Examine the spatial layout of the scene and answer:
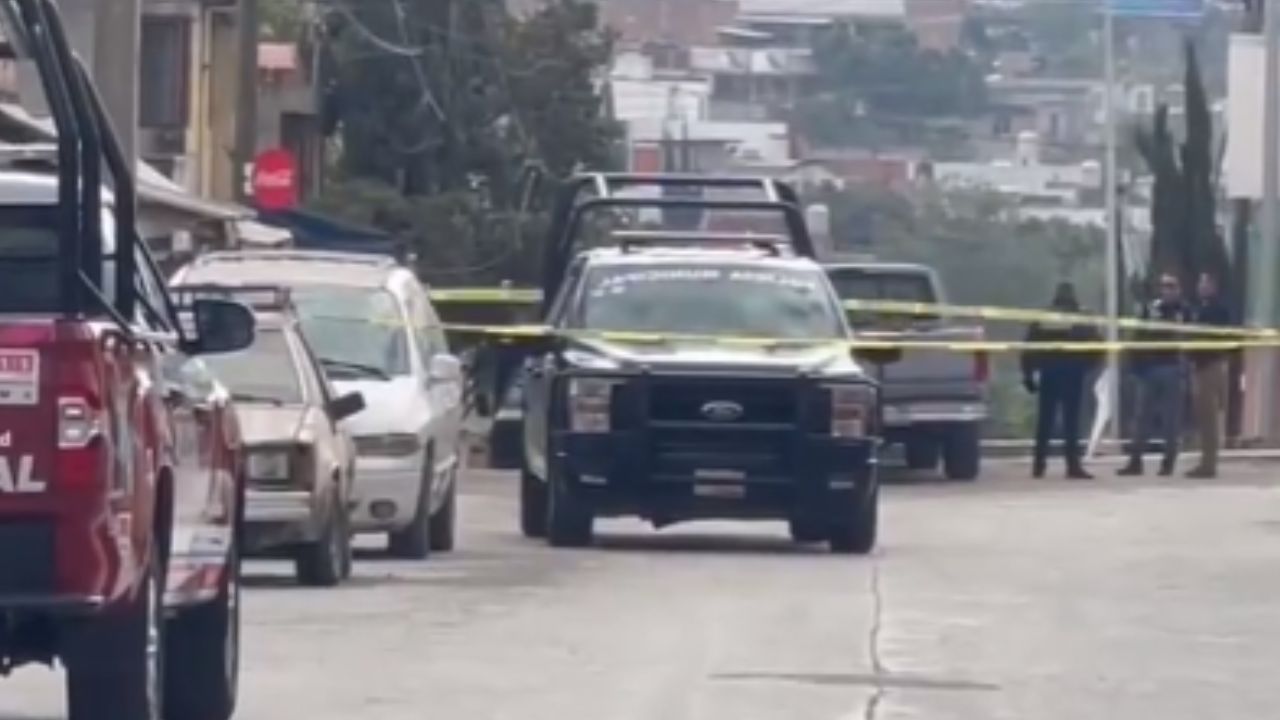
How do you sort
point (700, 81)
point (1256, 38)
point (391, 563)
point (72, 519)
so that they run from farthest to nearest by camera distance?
point (700, 81) → point (1256, 38) → point (391, 563) → point (72, 519)

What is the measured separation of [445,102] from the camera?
56.9 metres

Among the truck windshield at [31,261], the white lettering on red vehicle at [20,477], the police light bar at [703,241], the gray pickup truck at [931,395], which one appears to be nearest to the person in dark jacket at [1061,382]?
the gray pickup truck at [931,395]

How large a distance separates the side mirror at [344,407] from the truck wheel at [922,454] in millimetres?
14546

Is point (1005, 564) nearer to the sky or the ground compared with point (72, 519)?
nearer to the ground

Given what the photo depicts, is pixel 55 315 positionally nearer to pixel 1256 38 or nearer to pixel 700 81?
pixel 1256 38

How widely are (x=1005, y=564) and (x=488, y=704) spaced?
30.4ft

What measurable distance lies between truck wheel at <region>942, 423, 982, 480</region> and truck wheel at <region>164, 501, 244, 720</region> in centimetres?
2211

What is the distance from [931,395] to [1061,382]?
4.36 ft

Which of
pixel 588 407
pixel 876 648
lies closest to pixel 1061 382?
pixel 588 407

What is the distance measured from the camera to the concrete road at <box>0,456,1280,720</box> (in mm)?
14336

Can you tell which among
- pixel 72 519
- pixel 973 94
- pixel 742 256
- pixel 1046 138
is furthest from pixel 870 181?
pixel 72 519

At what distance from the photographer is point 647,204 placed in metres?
26.3

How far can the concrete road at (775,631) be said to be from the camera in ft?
47.0

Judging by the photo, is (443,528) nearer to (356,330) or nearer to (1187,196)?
(356,330)
